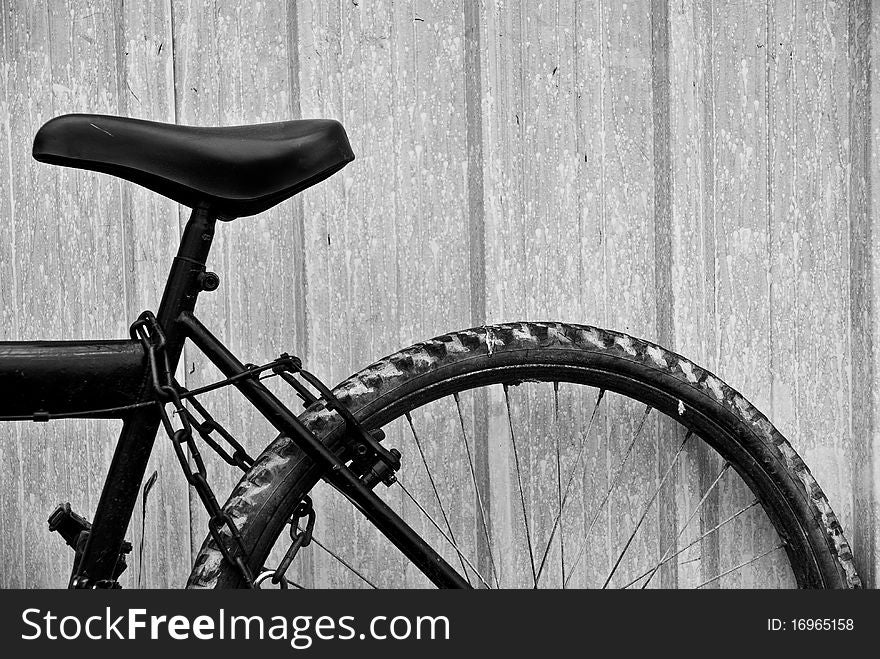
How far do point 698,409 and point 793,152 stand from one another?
0.43 m

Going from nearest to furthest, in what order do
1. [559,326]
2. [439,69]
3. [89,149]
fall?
[89,149]
[559,326]
[439,69]

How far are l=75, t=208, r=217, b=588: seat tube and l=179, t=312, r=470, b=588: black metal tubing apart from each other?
2 cm

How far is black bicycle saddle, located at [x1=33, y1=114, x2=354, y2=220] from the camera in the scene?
69cm

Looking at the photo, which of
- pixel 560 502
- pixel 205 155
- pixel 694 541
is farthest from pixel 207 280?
pixel 694 541

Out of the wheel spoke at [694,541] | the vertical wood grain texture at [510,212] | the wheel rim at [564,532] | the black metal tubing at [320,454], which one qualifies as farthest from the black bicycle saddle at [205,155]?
the wheel spoke at [694,541]

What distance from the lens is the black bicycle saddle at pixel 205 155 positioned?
0.69m

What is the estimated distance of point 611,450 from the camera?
1046 mm

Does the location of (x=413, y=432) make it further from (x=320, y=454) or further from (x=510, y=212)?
(x=510, y=212)

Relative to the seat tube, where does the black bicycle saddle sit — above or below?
above

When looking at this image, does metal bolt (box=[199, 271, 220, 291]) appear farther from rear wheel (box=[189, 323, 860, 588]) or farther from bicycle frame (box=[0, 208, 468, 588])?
rear wheel (box=[189, 323, 860, 588])

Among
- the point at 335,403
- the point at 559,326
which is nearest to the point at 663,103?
the point at 559,326

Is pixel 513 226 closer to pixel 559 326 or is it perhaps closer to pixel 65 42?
pixel 559 326

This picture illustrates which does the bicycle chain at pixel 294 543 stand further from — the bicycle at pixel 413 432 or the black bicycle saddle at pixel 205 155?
the black bicycle saddle at pixel 205 155

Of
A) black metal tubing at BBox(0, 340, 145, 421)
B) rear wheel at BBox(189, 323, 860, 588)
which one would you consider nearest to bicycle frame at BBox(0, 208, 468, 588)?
black metal tubing at BBox(0, 340, 145, 421)
